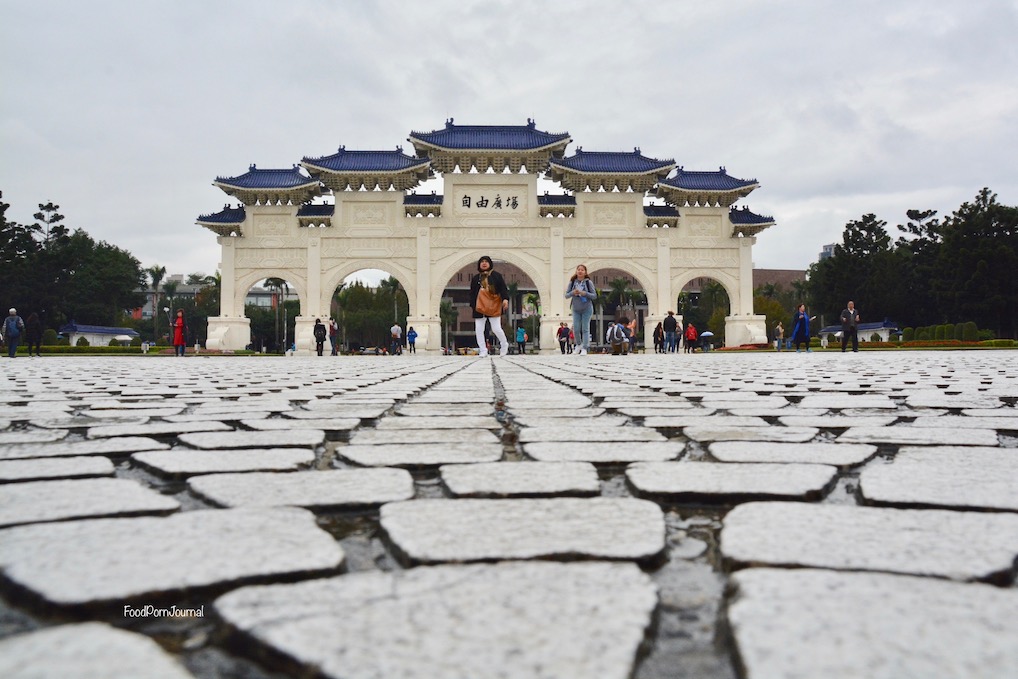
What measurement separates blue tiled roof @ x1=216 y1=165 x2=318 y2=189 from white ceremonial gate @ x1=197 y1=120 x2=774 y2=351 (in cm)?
9

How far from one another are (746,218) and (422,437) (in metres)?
34.8

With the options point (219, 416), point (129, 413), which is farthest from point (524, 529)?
point (129, 413)

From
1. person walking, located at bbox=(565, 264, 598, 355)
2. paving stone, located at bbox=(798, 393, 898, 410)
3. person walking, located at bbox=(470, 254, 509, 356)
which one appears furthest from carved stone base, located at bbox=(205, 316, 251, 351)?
paving stone, located at bbox=(798, 393, 898, 410)

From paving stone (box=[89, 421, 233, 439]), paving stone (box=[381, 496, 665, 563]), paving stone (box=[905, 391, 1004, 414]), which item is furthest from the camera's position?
paving stone (box=[905, 391, 1004, 414])

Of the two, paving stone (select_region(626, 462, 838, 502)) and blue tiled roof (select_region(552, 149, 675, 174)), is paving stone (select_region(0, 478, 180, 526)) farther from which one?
blue tiled roof (select_region(552, 149, 675, 174))

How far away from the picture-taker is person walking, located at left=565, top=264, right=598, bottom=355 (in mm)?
15031

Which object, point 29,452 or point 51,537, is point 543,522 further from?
point 29,452

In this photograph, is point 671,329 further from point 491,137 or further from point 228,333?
point 228,333

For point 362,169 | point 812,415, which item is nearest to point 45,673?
point 812,415

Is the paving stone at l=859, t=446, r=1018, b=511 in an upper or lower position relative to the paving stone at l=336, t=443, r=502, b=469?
upper

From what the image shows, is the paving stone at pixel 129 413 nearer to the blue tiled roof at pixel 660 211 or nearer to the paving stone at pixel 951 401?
the paving stone at pixel 951 401

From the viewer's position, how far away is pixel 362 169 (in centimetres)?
3378

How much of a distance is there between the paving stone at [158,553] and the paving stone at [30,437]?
1536mm

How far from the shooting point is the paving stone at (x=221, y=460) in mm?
1931
